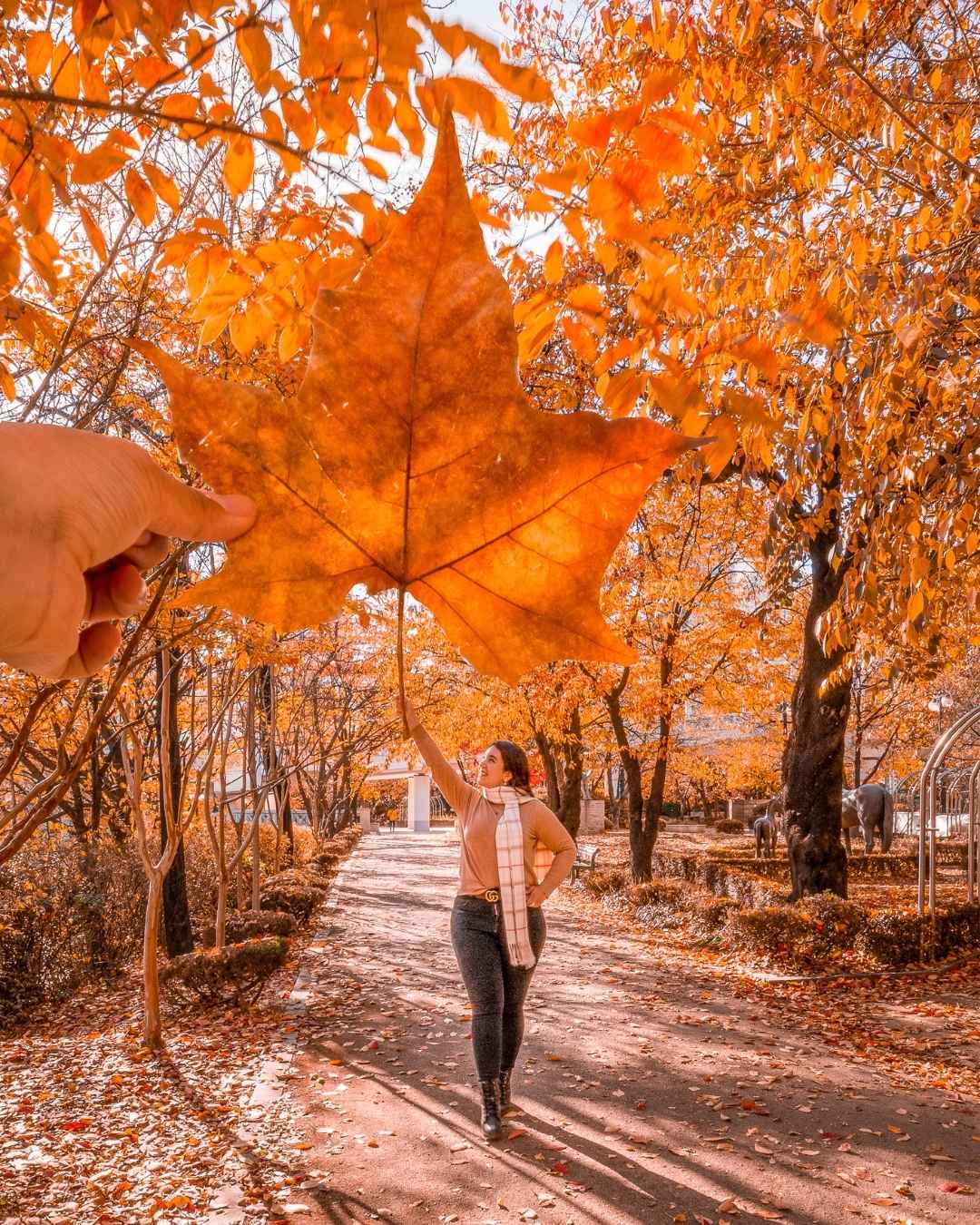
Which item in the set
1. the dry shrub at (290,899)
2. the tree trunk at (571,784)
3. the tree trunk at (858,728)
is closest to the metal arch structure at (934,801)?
the dry shrub at (290,899)

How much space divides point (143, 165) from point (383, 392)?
6.99ft

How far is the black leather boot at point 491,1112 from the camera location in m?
5.29

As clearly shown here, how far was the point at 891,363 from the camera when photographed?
409 cm

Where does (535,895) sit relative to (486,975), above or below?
above

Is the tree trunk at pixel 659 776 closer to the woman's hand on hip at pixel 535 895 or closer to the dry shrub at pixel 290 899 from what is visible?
the dry shrub at pixel 290 899

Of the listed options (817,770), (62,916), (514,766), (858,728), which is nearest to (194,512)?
(514,766)

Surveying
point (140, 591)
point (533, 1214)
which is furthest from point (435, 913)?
point (140, 591)

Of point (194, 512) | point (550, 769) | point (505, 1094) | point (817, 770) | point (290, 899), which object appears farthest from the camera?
point (550, 769)

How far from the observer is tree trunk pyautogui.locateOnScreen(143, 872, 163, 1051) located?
22.9 ft

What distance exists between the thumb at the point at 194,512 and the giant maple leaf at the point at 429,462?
0.06 ft

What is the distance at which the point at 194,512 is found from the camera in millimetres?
850

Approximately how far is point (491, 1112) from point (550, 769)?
15493 millimetres

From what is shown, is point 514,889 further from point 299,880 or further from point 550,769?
point 550,769

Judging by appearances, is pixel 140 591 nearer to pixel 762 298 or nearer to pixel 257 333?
pixel 257 333
